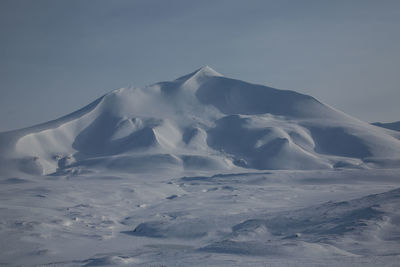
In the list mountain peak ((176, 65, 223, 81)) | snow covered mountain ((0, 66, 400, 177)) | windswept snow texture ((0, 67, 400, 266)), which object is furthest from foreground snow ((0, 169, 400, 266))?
mountain peak ((176, 65, 223, 81))

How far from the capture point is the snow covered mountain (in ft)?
313

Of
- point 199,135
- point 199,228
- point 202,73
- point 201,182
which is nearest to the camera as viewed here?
point 199,228

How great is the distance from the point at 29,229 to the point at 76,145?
81.1m

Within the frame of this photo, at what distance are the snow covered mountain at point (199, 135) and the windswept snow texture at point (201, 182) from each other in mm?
447

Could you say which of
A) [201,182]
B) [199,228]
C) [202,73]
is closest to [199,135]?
[201,182]

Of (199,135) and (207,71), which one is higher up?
(207,71)

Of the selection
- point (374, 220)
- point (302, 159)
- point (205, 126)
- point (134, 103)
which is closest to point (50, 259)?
point (374, 220)

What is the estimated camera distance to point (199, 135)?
115 m

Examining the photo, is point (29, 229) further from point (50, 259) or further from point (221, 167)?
point (221, 167)

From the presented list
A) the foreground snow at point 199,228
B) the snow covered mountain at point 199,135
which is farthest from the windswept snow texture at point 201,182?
the snow covered mountain at point 199,135

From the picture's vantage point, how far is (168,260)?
21.9 meters

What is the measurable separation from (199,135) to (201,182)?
4313 centimetres

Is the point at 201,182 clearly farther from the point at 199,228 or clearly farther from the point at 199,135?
the point at 199,135

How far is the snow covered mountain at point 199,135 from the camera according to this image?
95312mm
